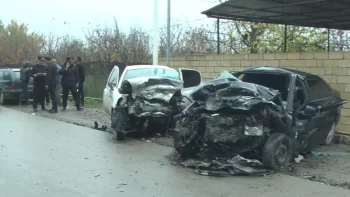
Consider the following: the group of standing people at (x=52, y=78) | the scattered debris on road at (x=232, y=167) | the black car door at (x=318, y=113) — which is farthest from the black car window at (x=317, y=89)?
the group of standing people at (x=52, y=78)

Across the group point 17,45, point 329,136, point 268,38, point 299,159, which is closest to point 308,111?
point 299,159

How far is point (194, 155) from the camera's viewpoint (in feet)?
26.3

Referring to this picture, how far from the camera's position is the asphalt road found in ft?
19.7

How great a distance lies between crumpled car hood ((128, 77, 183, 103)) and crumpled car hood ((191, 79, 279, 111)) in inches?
88.1

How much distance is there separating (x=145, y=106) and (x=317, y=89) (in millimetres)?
3682

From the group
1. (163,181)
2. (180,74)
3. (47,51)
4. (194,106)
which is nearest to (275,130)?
(194,106)

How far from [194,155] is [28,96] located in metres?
12.2

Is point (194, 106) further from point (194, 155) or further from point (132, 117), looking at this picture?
point (132, 117)

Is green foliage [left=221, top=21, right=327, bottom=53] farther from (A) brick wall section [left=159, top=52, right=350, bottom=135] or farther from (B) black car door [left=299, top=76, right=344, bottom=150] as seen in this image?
(B) black car door [left=299, top=76, right=344, bottom=150]

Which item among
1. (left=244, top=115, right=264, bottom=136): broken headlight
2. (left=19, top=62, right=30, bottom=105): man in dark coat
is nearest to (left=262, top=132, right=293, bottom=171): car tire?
(left=244, top=115, right=264, bottom=136): broken headlight

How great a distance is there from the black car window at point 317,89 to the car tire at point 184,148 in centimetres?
239

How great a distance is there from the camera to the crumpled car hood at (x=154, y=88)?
10.1 m

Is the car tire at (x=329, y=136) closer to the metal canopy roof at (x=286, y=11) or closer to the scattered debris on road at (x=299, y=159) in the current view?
the scattered debris on road at (x=299, y=159)

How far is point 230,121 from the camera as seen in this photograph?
24.2 feet
